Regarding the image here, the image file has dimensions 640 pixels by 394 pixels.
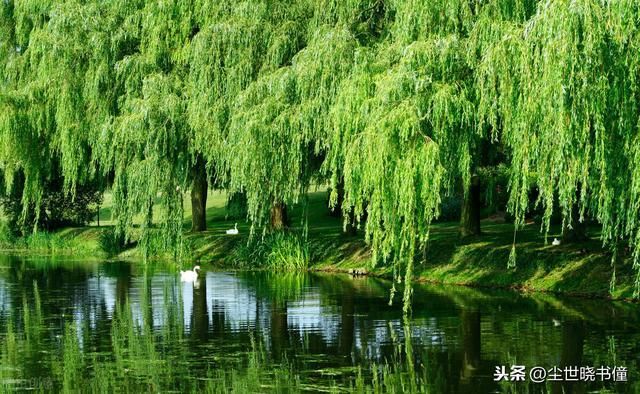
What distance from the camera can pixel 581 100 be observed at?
14.8 meters

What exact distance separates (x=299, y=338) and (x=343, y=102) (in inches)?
177

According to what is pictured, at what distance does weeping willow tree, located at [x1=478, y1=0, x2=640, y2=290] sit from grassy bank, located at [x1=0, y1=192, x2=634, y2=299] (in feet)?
20.0

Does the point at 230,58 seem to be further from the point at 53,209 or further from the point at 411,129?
the point at 53,209

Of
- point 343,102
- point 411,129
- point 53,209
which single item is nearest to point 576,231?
point 343,102

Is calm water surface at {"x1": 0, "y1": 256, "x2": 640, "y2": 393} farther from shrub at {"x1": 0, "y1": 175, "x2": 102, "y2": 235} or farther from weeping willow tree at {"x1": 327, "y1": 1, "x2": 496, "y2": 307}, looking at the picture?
shrub at {"x1": 0, "y1": 175, "x2": 102, "y2": 235}

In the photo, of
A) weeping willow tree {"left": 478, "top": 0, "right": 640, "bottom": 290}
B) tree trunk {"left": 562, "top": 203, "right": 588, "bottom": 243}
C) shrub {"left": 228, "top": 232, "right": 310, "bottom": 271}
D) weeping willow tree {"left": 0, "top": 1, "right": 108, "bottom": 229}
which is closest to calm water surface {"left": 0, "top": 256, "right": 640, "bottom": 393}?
weeping willow tree {"left": 478, "top": 0, "right": 640, "bottom": 290}

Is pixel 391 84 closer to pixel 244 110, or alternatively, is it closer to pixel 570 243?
pixel 244 110

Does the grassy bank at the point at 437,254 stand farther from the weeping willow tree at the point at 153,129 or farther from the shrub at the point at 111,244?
the weeping willow tree at the point at 153,129

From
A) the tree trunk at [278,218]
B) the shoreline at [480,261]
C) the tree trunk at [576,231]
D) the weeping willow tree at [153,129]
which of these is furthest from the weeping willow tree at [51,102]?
Answer: the tree trunk at [576,231]

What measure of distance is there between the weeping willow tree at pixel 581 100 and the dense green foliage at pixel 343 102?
0.09ft

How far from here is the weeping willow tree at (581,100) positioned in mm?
14648

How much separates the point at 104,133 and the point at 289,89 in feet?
21.4

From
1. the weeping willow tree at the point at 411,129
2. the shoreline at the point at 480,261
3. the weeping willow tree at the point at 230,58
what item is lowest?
the shoreline at the point at 480,261

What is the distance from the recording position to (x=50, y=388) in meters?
14.0
